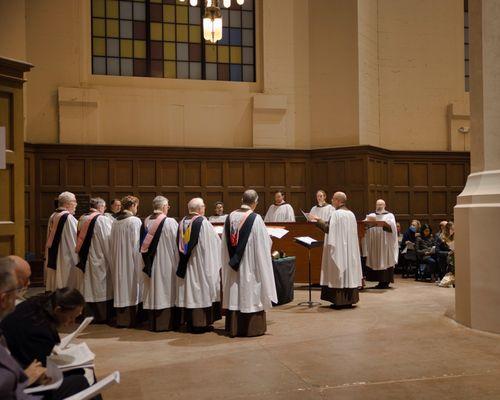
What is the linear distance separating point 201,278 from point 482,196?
12.2ft

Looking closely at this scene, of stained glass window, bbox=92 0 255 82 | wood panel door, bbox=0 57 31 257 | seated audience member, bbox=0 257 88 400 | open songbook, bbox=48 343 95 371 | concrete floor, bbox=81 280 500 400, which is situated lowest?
concrete floor, bbox=81 280 500 400

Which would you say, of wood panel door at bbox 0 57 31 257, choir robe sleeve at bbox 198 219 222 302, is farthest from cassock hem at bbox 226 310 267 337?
wood panel door at bbox 0 57 31 257

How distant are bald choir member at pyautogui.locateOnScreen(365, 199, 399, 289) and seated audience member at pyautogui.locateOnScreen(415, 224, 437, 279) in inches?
36.2

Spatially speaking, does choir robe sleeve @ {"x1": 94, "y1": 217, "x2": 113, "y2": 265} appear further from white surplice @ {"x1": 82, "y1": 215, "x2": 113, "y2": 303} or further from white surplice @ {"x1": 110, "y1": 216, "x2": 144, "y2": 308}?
white surplice @ {"x1": 110, "y1": 216, "x2": 144, "y2": 308}

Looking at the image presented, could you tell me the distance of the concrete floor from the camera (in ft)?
16.4

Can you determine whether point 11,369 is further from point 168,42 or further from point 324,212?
point 168,42

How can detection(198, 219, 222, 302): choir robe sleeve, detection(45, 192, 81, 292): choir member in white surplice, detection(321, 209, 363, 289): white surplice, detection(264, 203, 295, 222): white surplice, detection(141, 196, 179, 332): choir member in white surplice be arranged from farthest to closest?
detection(264, 203, 295, 222): white surplice, detection(321, 209, 363, 289): white surplice, detection(45, 192, 81, 292): choir member in white surplice, detection(141, 196, 179, 332): choir member in white surplice, detection(198, 219, 222, 302): choir robe sleeve

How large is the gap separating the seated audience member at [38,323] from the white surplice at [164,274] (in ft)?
14.4

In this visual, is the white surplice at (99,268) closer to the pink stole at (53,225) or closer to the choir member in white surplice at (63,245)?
the choir member in white surplice at (63,245)

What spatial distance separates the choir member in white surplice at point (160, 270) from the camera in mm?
7840

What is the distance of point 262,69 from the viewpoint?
50.5ft

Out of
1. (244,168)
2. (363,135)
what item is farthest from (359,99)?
(244,168)

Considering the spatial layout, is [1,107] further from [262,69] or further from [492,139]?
[262,69]

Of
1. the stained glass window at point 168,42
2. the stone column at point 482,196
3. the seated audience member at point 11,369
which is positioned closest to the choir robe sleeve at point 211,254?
the stone column at point 482,196
